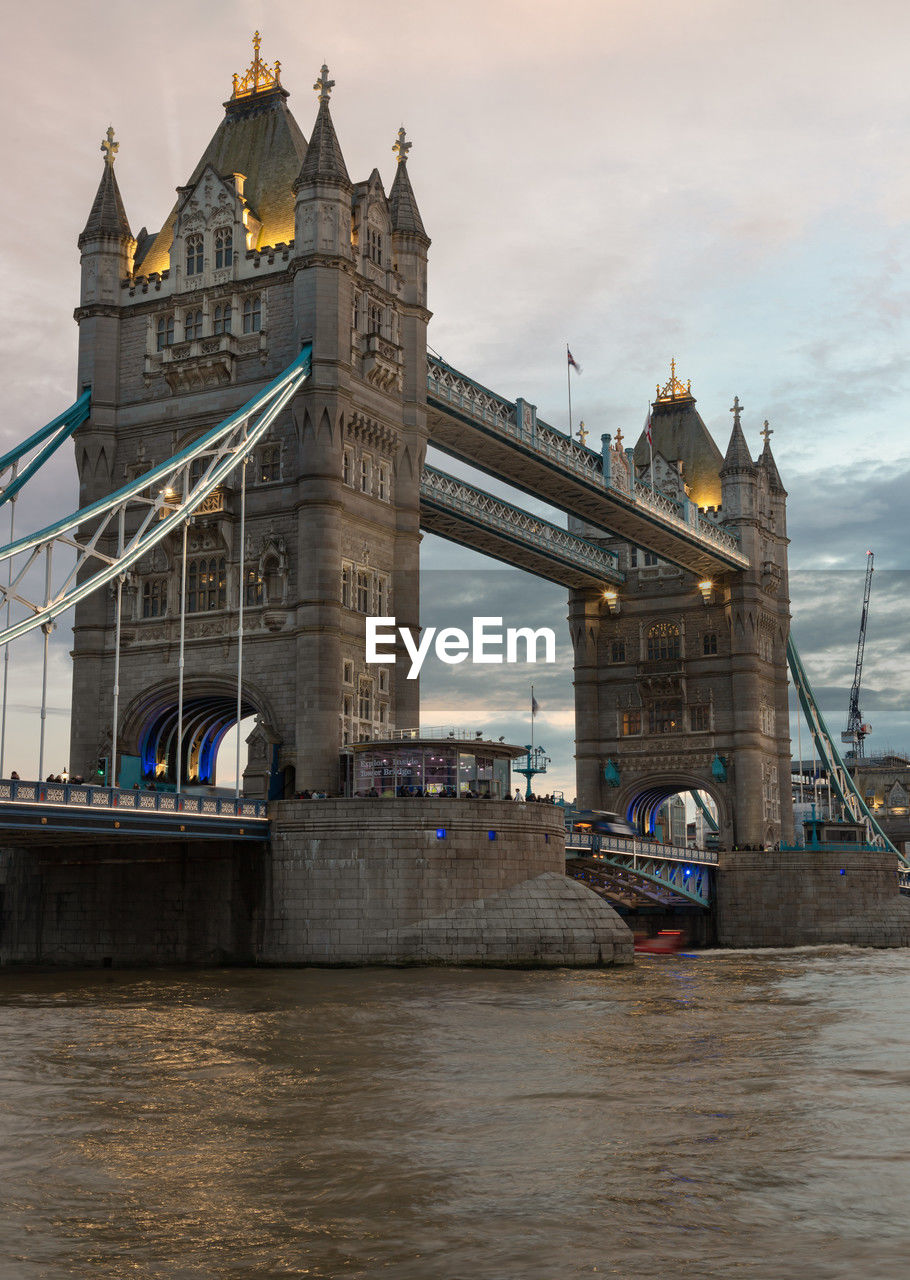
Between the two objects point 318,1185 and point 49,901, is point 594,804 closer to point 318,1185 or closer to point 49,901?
point 49,901

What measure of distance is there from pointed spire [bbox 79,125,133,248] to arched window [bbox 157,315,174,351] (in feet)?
15.4

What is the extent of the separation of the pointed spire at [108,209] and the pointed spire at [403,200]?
11.8 metres

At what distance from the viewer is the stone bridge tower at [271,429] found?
5512 cm

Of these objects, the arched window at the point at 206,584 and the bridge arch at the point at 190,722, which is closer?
the bridge arch at the point at 190,722

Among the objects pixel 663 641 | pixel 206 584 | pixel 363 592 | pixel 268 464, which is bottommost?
pixel 363 592

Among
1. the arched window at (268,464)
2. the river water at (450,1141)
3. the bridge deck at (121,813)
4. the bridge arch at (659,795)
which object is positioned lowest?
the river water at (450,1141)

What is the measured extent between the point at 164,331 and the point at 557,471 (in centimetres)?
2228

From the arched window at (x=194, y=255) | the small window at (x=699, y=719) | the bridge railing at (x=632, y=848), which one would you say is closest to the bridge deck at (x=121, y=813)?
the bridge railing at (x=632, y=848)

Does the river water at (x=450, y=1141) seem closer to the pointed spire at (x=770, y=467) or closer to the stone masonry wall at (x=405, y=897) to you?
the stone masonry wall at (x=405, y=897)

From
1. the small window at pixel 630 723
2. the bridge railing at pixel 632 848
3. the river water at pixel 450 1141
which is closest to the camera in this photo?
the river water at pixel 450 1141

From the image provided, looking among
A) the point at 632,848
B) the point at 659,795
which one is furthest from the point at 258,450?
the point at 659,795

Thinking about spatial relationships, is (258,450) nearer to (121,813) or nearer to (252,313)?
(252,313)

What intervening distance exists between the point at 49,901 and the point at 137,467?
18.2 meters

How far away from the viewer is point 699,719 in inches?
3656
